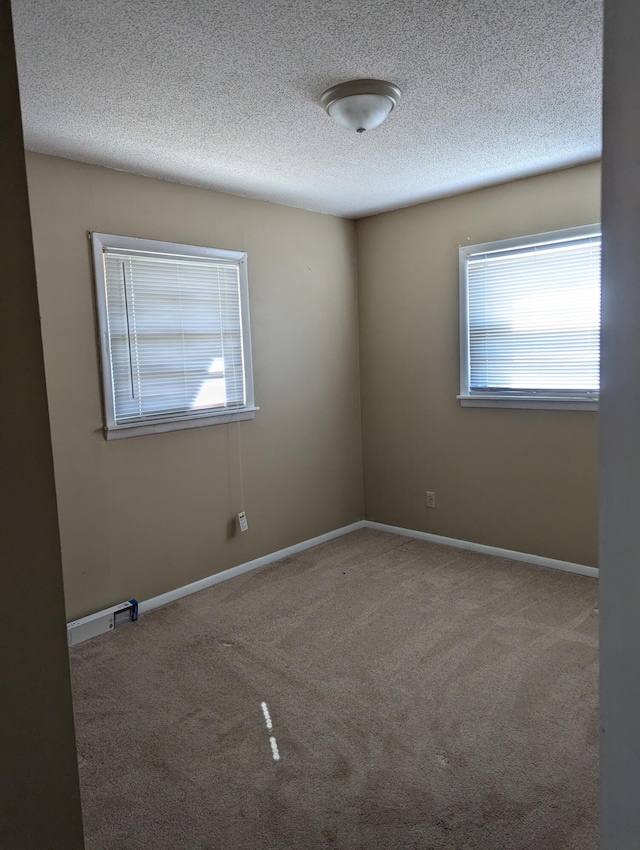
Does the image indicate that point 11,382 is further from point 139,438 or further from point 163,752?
point 139,438

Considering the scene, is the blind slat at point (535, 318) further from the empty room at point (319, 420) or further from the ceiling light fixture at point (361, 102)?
the ceiling light fixture at point (361, 102)

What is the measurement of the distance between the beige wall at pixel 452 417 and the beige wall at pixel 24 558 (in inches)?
130

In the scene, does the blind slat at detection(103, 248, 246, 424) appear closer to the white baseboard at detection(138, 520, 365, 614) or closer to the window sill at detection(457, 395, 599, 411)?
the white baseboard at detection(138, 520, 365, 614)

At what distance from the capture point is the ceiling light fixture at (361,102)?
7.79ft

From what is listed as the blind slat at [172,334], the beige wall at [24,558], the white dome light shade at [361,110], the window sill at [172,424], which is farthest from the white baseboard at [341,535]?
the white dome light shade at [361,110]

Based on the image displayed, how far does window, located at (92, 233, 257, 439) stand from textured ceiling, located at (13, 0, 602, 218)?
49 centimetres

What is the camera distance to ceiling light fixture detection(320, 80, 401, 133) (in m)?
2.38

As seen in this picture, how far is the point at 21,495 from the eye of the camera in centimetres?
114

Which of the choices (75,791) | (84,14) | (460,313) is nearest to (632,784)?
(75,791)

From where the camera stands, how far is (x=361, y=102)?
2.44 meters

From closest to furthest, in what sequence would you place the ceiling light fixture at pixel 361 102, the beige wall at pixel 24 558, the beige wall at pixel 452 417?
the beige wall at pixel 24 558 → the ceiling light fixture at pixel 361 102 → the beige wall at pixel 452 417

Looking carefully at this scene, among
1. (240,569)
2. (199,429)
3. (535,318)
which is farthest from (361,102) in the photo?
(240,569)

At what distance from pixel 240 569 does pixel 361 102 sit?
2.90 meters

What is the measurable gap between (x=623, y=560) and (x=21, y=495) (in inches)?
41.4
